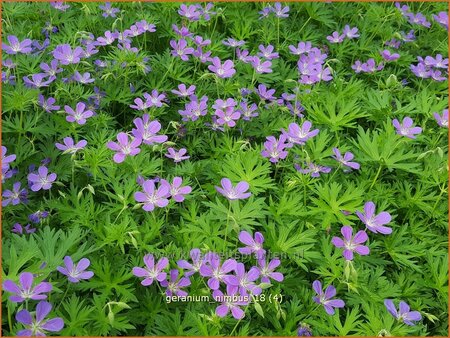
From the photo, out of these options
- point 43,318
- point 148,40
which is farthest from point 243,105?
point 43,318

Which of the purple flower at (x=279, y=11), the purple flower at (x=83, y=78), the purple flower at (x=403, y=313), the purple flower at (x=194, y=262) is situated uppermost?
the purple flower at (x=279, y=11)

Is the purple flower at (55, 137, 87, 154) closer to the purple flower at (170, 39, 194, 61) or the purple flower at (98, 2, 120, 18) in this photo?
the purple flower at (170, 39, 194, 61)

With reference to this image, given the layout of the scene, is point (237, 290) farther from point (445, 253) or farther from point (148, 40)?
point (148, 40)

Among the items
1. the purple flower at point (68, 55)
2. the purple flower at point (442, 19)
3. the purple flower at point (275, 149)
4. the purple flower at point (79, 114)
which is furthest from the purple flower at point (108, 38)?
the purple flower at point (442, 19)

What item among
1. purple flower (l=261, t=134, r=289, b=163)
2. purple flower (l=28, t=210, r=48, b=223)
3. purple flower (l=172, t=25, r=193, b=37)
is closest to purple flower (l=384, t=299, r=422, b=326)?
purple flower (l=261, t=134, r=289, b=163)

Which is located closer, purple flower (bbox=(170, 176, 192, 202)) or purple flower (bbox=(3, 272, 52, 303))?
purple flower (bbox=(3, 272, 52, 303))

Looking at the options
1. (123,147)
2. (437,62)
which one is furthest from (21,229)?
(437,62)

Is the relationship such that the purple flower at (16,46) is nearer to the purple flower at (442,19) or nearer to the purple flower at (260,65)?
the purple flower at (260,65)
